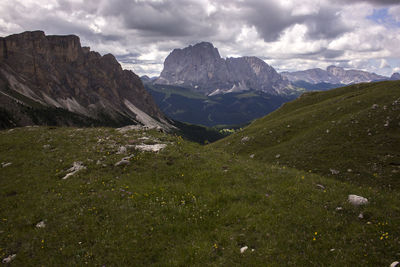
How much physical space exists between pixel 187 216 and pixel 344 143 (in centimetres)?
2795

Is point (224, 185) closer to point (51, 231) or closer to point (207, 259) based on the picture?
point (207, 259)

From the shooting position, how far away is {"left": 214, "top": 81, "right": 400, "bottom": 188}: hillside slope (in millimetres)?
26062

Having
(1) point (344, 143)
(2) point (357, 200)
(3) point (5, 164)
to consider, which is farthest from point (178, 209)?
(1) point (344, 143)

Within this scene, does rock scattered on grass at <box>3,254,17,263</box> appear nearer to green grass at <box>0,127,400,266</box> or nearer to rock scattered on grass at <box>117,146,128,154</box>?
green grass at <box>0,127,400,266</box>

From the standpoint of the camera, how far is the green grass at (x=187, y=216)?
10.5 metres

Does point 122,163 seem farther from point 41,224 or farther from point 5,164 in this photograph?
point 5,164

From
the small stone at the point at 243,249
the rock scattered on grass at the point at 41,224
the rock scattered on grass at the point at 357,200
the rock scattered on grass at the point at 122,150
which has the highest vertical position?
the rock scattered on grass at the point at 122,150

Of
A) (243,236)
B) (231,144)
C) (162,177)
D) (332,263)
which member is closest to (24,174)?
(162,177)

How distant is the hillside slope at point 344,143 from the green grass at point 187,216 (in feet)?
42.8

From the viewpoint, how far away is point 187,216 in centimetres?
1339

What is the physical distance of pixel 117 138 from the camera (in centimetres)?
2578

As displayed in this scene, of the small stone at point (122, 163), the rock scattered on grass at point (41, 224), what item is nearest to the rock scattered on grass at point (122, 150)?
the small stone at point (122, 163)

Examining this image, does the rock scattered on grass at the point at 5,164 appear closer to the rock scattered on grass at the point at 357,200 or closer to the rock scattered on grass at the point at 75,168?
the rock scattered on grass at the point at 75,168

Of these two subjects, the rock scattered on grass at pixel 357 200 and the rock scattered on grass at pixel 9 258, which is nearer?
the rock scattered on grass at pixel 9 258
